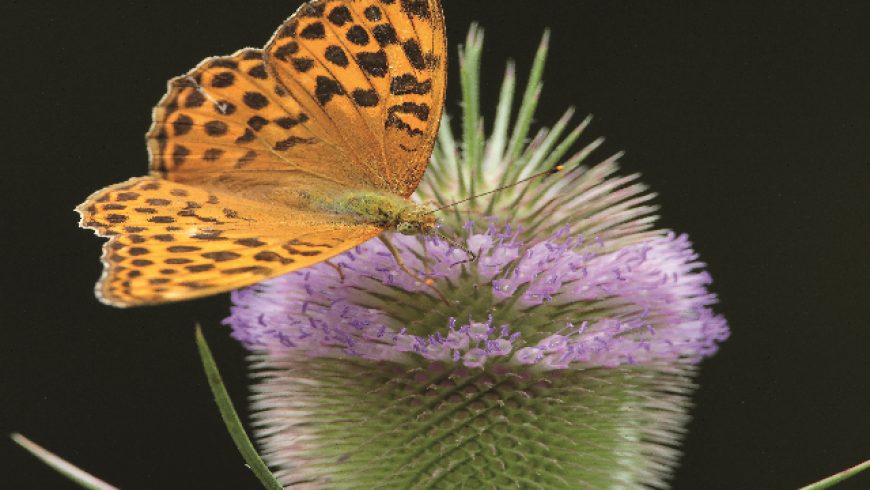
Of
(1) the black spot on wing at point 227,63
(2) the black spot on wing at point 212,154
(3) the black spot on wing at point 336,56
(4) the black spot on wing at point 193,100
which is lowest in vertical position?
(2) the black spot on wing at point 212,154

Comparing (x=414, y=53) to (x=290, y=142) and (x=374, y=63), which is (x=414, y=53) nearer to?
(x=374, y=63)

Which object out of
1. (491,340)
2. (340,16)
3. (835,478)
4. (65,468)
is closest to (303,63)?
(340,16)

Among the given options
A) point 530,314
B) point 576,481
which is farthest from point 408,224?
point 576,481

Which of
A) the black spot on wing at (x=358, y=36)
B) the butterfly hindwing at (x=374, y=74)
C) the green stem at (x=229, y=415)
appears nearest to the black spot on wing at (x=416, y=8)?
the butterfly hindwing at (x=374, y=74)

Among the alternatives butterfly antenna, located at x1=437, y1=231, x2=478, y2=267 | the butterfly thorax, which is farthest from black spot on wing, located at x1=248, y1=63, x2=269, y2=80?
butterfly antenna, located at x1=437, y1=231, x2=478, y2=267

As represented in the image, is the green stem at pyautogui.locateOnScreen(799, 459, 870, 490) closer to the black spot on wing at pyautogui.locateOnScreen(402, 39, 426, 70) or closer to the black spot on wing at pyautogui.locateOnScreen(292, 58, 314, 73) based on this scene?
the black spot on wing at pyautogui.locateOnScreen(402, 39, 426, 70)

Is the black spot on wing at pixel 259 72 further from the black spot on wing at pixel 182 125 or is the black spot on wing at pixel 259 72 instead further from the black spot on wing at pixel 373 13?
the black spot on wing at pixel 373 13

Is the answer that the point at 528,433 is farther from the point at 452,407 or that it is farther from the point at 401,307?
the point at 401,307
